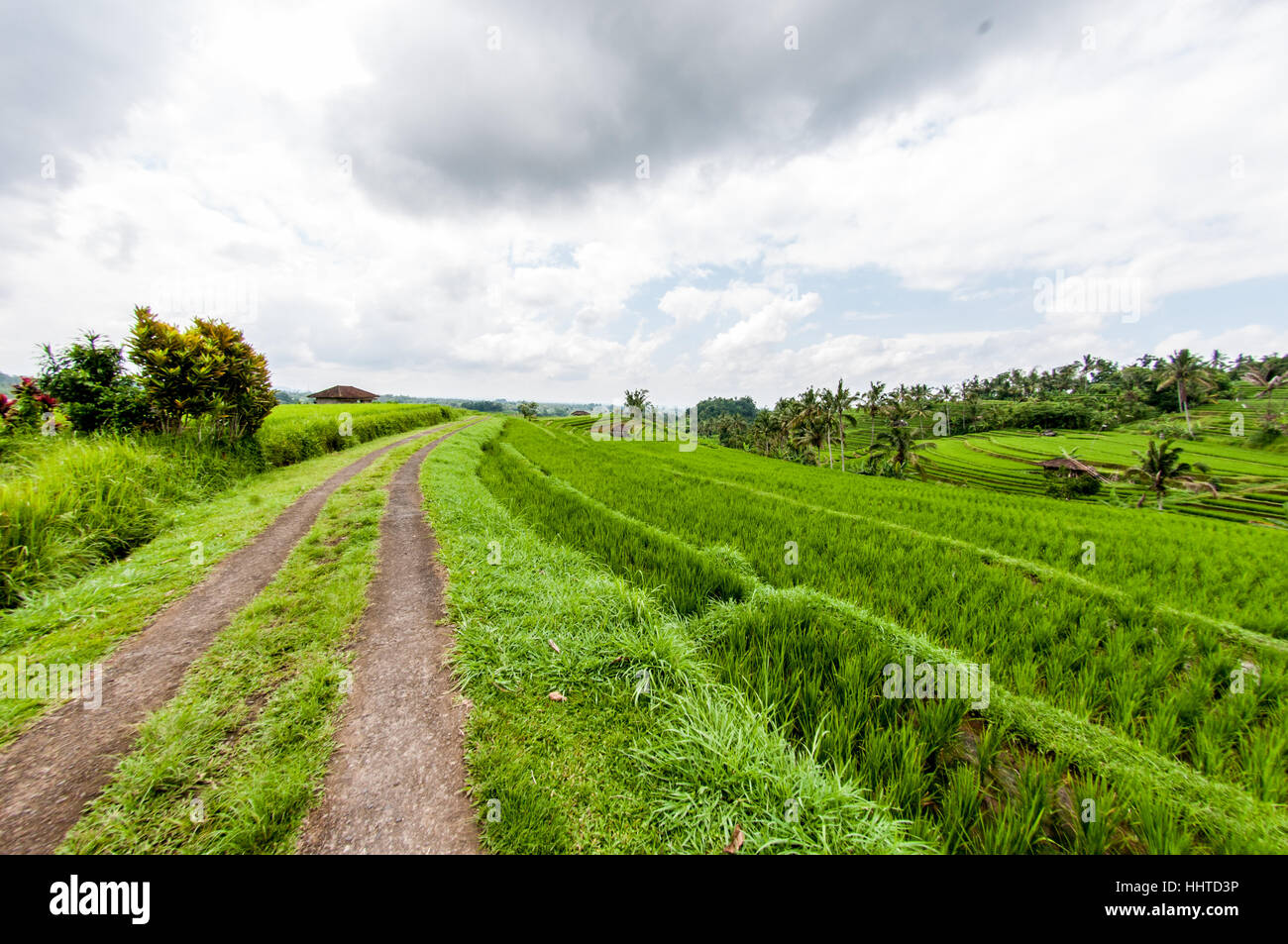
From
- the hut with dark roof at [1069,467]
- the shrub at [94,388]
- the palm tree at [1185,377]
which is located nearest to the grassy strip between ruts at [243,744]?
the shrub at [94,388]

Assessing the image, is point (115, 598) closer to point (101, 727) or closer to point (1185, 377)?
point (101, 727)

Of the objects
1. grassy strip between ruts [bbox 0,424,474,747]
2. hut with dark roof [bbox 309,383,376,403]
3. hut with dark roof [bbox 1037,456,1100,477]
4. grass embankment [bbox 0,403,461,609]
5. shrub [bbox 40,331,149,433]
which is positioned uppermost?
hut with dark roof [bbox 309,383,376,403]

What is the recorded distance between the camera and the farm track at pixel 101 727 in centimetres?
A: 217

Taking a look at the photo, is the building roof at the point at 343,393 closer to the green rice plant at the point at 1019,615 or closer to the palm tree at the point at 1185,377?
the green rice plant at the point at 1019,615

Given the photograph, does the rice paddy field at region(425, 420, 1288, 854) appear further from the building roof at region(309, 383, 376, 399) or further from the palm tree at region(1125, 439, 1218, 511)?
the building roof at region(309, 383, 376, 399)

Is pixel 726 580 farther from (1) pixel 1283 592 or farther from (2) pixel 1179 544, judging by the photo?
(2) pixel 1179 544

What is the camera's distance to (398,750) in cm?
264

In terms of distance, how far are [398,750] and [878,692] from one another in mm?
3663

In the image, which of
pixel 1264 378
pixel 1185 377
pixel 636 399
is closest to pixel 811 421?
pixel 636 399

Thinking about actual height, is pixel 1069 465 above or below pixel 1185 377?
below

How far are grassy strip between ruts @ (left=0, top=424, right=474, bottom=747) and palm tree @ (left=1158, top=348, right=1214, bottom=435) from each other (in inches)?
3982

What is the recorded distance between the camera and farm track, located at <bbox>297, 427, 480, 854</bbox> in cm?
210

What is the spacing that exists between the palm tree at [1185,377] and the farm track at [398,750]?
98.7 meters

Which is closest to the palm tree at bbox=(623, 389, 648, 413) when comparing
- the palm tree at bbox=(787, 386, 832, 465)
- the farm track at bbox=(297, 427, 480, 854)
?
the palm tree at bbox=(787, 386, 832, 465)
